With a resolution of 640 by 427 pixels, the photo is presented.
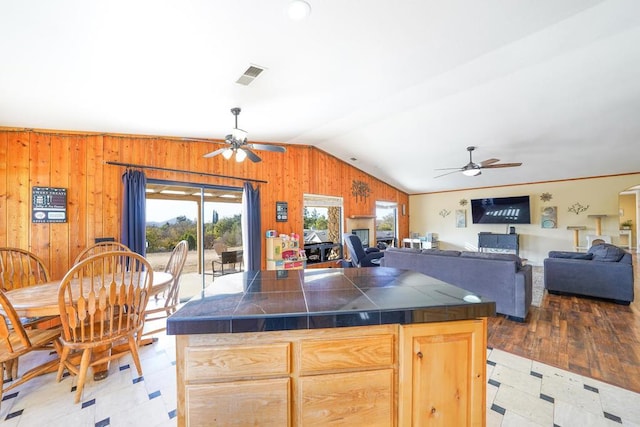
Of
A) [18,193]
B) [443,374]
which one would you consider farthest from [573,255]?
[18,193]

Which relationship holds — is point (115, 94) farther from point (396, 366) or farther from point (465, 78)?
point (465, 78)

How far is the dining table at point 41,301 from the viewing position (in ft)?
5.98

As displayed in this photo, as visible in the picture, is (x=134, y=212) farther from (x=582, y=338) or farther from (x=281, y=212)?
(x=582, y=338)

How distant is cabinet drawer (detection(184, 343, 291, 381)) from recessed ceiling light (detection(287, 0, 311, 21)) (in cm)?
203

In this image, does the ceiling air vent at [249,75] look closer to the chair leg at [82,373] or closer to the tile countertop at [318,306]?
the tile countertop at [318,306]

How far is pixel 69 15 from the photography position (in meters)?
1.67

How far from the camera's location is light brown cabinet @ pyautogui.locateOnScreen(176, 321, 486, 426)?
1070mm

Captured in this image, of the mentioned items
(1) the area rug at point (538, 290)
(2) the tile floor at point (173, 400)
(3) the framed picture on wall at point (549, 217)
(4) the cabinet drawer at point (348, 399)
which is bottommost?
(2) the tile floor at point (173, 400)

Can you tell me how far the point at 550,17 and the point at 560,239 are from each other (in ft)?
22.8

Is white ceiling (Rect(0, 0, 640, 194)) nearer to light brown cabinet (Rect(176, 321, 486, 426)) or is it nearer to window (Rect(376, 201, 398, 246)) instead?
light brown cabinet (Rect(176, 321, 486, 426))

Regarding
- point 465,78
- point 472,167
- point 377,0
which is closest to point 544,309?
point 472,167

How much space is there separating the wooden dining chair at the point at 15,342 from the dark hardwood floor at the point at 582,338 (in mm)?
4019

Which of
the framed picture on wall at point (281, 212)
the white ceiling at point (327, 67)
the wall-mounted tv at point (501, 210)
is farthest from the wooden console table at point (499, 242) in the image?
the framed picture on wall at point (281, 212)

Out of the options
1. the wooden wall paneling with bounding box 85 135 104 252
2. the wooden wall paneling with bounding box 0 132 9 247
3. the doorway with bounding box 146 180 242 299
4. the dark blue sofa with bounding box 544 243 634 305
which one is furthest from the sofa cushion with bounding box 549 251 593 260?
the wooden wall paneling with bounding box 0 132 9 247
